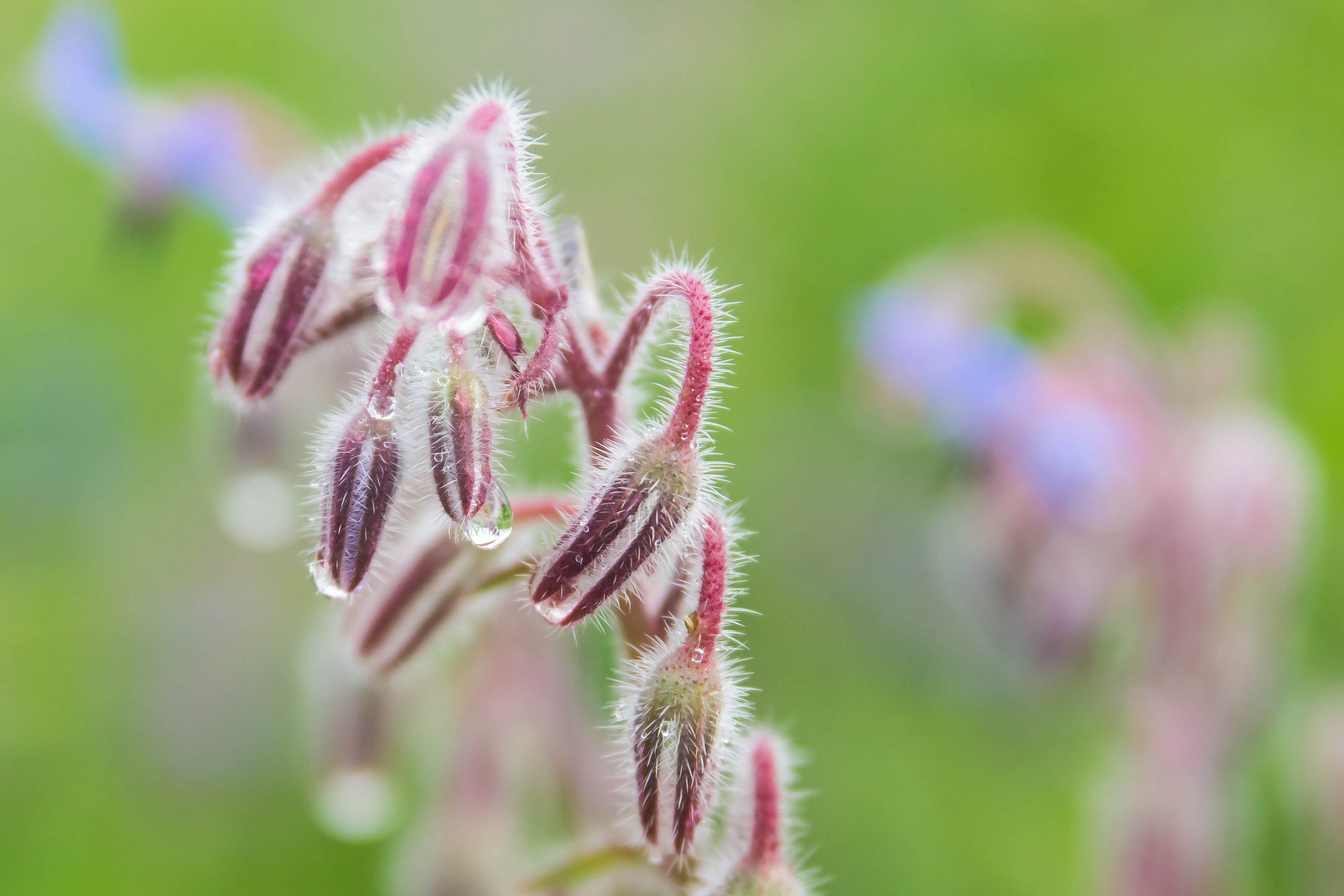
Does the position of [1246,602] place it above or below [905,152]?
below

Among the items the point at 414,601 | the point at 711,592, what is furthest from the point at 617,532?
the point at 414,601

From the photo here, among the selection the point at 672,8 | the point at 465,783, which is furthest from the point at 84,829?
the point at 672,8

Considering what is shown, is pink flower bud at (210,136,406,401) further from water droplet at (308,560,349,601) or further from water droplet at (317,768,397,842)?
water droplet at (317,768,397,842)

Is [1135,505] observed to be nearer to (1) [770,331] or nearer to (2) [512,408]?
(1) [770,331]

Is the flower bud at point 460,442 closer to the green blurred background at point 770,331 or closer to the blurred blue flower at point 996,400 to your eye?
the green blurred background at point 770,331

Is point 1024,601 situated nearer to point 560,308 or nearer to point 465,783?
point 465,783

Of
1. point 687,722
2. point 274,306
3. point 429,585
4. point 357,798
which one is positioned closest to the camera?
point 687,722
